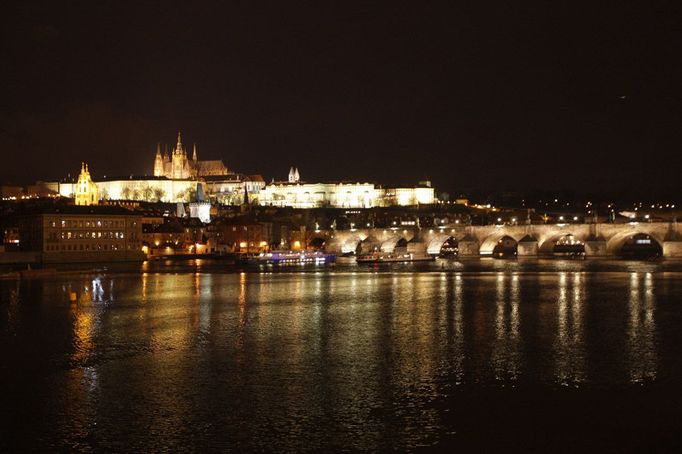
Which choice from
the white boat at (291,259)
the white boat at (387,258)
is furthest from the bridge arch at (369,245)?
the white boat at (291,259)

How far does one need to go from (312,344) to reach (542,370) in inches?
221

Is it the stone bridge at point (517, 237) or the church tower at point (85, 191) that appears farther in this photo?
the church tower at point (85, 191)

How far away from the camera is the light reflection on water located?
468 inches

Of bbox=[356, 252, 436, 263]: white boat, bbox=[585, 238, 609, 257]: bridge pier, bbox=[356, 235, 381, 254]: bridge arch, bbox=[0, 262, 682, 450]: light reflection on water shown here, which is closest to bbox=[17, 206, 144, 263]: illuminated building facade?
bbox=[356, 252, 436, 263]: white boat

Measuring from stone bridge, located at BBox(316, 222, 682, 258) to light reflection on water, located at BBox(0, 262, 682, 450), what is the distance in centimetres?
2994

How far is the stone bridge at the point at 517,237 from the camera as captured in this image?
199 ft

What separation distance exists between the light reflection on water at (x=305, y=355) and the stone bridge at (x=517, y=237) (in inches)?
1179

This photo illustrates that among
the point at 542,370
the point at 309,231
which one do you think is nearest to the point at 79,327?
the point at 542,370

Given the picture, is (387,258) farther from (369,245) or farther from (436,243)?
(369,245)

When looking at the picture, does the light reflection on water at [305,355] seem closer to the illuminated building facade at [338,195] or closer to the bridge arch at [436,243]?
the bridge arch at [436,243]

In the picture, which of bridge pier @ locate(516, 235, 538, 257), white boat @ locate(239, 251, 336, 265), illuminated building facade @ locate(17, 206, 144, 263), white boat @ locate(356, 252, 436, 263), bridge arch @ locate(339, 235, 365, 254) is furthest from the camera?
bridge arch @ locate(339, 235, 365, 254)

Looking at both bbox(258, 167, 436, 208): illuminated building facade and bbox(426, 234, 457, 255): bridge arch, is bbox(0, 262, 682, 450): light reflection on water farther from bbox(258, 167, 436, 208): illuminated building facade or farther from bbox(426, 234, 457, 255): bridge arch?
bbox(258, 167, 436, 208): illuminated building facade

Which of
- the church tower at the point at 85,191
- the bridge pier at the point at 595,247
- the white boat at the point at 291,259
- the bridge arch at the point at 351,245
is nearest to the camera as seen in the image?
the bridge pier at the point at 595,247

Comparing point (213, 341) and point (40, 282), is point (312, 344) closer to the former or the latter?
point (213, 341)
